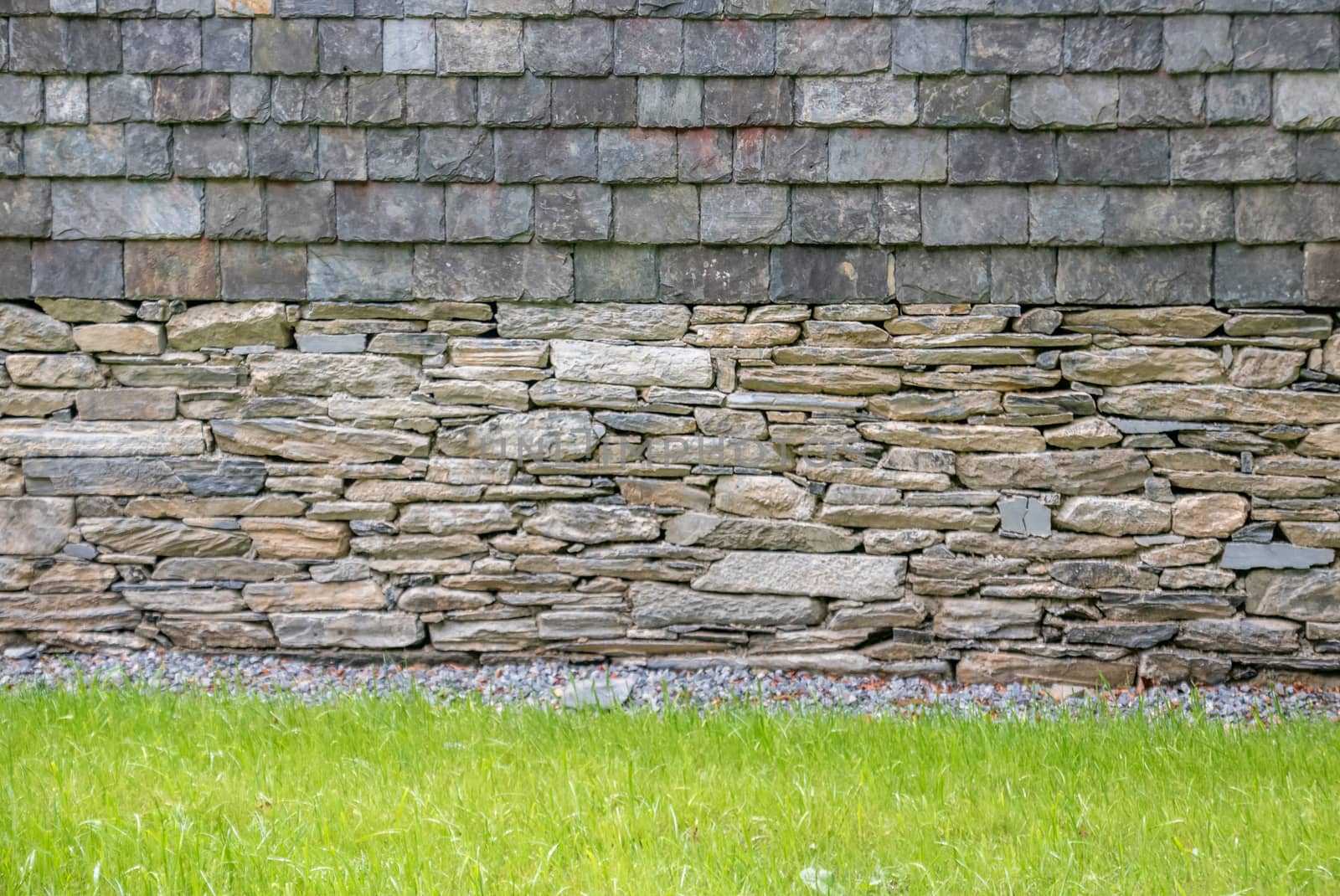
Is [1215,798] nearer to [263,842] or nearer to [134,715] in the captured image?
[263,842]

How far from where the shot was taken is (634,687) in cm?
381

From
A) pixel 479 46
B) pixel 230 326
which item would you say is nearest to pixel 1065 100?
pixel 479 46

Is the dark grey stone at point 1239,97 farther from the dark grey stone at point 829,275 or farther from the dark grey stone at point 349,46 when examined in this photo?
the dark grey stone at point 349,46

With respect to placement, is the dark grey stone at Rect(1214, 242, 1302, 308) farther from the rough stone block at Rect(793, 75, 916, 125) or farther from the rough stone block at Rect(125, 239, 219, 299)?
the rough stone block at Rect(125, 239, 219, 299)

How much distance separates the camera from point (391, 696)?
3.52 meters

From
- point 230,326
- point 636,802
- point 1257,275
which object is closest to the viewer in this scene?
point 636,802

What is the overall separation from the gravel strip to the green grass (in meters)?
0.23

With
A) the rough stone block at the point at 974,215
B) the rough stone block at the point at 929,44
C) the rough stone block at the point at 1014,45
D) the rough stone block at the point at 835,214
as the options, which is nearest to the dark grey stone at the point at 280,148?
the rough stone block at the point at 835,214

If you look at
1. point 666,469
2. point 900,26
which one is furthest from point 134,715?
point 900,26

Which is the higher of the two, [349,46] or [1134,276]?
[349,46]

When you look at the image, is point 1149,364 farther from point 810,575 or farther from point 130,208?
point 130,208

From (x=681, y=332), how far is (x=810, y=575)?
1.00 meters

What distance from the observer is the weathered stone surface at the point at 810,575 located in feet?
12.8

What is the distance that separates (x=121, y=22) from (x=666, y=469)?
8.17 ft
